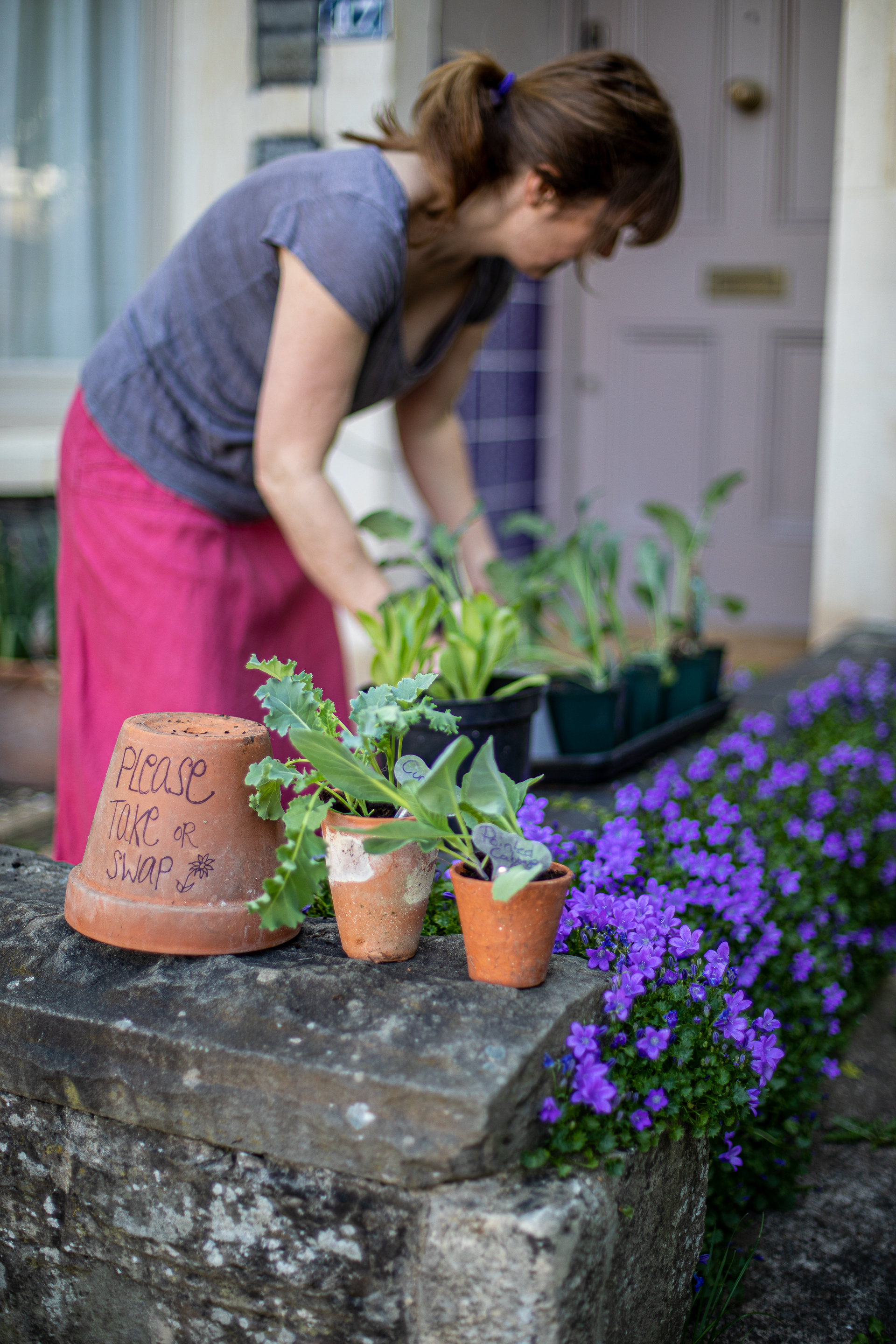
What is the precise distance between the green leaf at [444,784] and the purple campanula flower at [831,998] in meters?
0.93

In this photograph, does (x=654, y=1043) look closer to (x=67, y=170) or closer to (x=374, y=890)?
(x=374, y=890)

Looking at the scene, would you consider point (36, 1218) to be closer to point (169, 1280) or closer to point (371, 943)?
point (169, 1280)

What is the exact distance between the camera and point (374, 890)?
41.2 inches

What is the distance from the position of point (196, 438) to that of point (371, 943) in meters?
0.90

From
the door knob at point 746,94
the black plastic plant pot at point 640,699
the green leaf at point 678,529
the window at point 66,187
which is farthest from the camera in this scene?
the door knob at point 746,94

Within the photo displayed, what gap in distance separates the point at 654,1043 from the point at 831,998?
30.1 inches

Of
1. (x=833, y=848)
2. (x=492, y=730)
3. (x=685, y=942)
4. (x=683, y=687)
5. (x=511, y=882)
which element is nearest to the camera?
(x=511, y=882)

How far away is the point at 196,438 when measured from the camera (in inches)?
67.8

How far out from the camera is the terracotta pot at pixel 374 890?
1.04 meters

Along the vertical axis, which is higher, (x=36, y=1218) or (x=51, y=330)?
(x=51, y=330)

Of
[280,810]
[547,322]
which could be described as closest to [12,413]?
[547,322]

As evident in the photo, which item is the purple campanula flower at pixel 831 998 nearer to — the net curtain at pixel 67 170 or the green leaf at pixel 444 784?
the green leaf at pixel 444 784

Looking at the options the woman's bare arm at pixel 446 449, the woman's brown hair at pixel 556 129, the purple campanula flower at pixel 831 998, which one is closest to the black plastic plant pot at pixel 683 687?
the woman's bare arm at pixel 446 449

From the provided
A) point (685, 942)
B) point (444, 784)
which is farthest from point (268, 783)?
point (685, 942)
